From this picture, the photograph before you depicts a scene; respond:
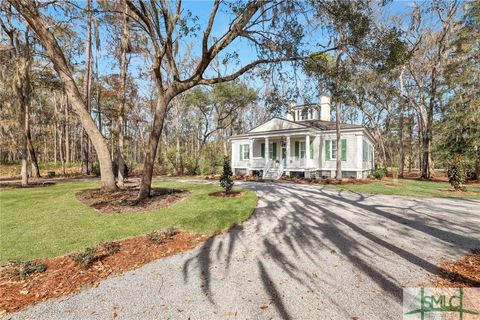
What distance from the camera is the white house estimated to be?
18.2 meters

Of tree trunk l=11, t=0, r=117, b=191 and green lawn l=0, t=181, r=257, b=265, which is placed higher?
tree trunk l=11, t=0, r=117, b=191

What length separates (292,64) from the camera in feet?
26.5

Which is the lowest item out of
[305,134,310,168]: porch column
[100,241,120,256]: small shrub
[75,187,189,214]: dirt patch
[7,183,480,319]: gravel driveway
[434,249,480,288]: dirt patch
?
[7,183,480,319]: gravel driveway

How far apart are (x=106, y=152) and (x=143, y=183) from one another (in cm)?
243

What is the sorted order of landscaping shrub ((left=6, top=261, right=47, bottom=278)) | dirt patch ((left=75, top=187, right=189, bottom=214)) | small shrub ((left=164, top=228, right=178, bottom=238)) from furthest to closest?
dirt patch ((left=75, top=187, right=189, bottom=214))
small shrub ((left=164, top=228, right=178, bottom=238))
landscaping shrub ((left=6, top=261, right=47, bottom=278))

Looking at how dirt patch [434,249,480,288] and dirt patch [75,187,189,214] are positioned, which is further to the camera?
dirt patch [75,187,189,214]

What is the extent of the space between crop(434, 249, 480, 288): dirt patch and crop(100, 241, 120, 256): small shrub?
5.39 meters

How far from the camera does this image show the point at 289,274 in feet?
12.2

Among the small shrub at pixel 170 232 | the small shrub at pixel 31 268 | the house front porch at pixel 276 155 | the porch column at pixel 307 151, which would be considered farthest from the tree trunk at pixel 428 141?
the small shrub at pixel 31 268

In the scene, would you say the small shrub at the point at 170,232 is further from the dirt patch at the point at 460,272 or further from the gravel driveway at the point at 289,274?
the dirt patch at the point at 460,272


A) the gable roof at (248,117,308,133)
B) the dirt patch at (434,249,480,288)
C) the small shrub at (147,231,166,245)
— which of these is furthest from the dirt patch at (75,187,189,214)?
the gable roof at (248,117,308,133)

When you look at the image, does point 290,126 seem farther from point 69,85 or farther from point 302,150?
point 69,85

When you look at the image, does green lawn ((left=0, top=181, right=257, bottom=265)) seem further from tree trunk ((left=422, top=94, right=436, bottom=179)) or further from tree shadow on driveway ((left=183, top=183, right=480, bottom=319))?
tree trunk ((left=422, top=94, right=436, bottom=179))

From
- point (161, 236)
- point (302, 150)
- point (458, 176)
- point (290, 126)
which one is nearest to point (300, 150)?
point (302, 150)
